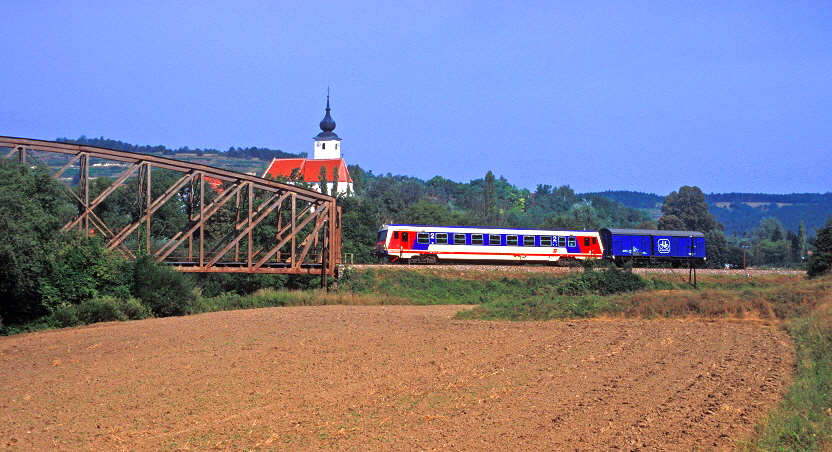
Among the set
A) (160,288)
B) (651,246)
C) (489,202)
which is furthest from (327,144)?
(160,288)

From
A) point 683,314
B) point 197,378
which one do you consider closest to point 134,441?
point 197,378

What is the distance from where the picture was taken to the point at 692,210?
431 ft

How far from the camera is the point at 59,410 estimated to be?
13750 mm

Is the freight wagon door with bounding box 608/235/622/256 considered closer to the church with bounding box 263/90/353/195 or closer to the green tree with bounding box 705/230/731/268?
the green tree with bounding box 705/230/731/268

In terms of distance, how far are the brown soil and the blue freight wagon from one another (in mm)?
34186

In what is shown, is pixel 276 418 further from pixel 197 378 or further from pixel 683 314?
pixel 683 314

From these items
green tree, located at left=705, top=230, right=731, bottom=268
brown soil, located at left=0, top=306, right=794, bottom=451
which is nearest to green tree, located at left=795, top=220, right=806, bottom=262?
green tree, located at left=705, top=230, right=731, bottom=268

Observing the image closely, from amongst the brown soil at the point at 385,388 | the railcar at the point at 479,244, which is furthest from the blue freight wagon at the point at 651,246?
the brown soil at the point at 385,388

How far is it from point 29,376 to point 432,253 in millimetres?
38823

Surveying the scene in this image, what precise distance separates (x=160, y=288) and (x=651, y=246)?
40.9 m

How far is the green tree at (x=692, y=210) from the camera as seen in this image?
12962 cm

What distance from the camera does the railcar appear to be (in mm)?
54594

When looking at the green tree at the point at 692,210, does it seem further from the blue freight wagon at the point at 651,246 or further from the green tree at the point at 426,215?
the blue freight wagon at the point at 651,246

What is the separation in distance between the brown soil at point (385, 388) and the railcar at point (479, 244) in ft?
93.5
